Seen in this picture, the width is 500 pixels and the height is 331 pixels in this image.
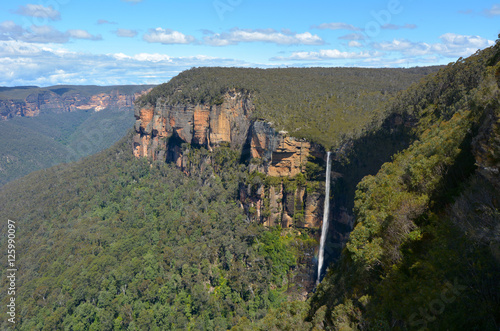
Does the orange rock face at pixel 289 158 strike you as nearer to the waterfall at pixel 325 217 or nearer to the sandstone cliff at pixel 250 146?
the sandstone cliff at pixel 250 146

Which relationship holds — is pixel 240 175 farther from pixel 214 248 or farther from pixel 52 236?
pixel 52 236

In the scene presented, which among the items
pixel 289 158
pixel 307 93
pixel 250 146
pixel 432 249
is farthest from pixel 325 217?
pixel 432 249

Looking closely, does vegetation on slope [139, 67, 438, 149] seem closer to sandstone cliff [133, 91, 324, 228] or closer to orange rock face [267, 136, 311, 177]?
orange rock face [267, 136, 311, 177]

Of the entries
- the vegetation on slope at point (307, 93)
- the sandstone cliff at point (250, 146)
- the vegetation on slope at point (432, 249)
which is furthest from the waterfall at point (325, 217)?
the vegetation on slope at point (432, 249)


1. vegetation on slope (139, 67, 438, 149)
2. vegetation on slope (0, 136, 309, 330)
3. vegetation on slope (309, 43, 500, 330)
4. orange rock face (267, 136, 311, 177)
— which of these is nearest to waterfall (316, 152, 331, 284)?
vegetation on slope (0, 136, 309, 330)

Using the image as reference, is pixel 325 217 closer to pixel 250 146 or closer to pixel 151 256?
pixel 250 146

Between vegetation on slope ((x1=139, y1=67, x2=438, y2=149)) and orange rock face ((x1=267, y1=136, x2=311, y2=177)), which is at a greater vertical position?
vegetation on slope ((x1=139, y1=67, x2=438, y2=149))
